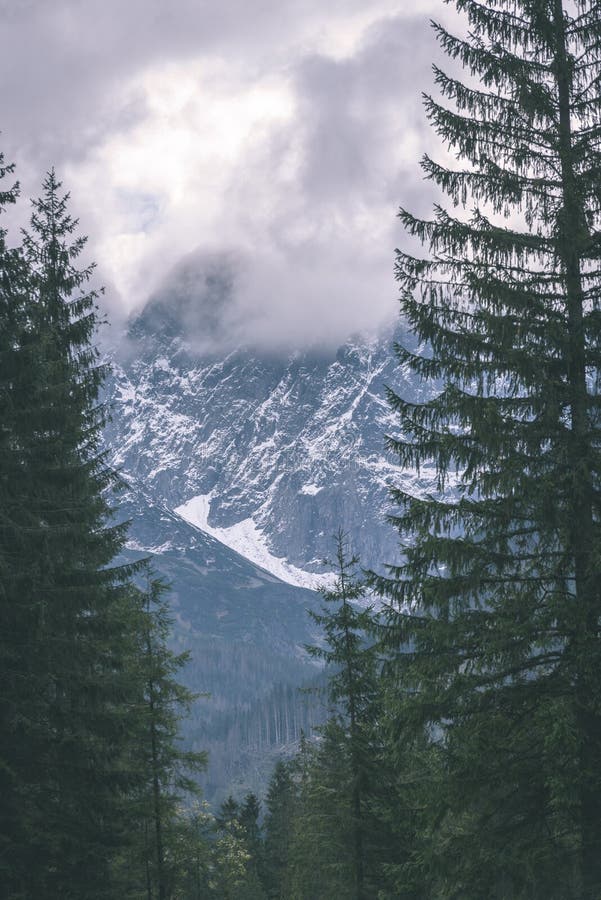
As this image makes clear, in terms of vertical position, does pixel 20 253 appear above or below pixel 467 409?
above

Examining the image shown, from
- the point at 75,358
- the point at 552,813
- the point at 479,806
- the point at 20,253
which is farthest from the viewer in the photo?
the point at 75,358

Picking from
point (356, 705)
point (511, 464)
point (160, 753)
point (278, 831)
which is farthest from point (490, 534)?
point (278, 831)

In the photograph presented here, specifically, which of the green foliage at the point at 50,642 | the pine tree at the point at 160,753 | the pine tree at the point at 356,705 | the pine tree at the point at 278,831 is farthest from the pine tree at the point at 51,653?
the pine tree at the point at 278,831

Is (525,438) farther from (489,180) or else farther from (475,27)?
(475,27)

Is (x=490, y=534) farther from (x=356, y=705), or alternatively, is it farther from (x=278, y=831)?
(x=278, y=831)

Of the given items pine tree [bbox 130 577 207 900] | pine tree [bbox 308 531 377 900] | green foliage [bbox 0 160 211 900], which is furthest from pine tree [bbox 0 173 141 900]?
pine tree [bbox 308 531 377 900]

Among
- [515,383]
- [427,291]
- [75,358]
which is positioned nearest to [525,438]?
[515,383]

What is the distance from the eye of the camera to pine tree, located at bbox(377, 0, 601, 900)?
32.6ft

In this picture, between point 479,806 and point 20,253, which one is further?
point 20,253

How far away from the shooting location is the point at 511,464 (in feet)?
32.8

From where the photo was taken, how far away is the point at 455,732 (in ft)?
33.6

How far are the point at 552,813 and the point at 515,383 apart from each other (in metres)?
5.30

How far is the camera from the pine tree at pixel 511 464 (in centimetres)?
993

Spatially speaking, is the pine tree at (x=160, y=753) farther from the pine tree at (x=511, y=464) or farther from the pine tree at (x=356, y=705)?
the pine tree at (x=511, y=464)
